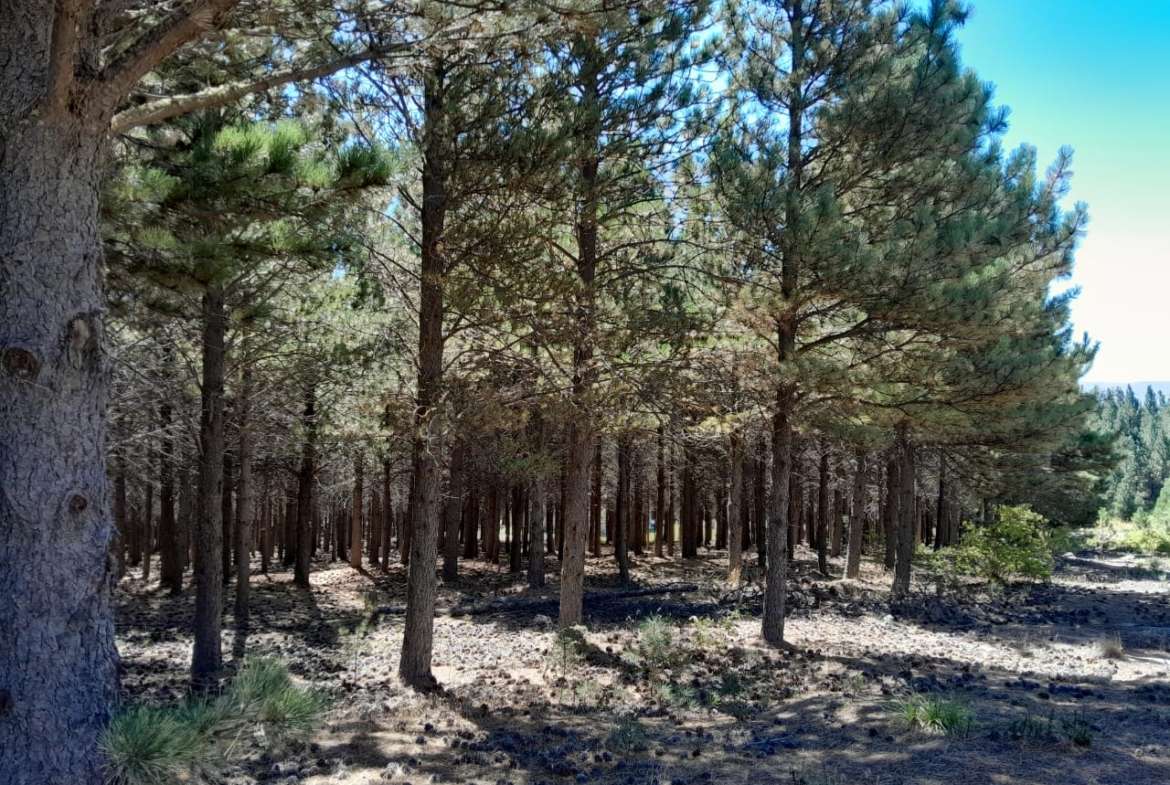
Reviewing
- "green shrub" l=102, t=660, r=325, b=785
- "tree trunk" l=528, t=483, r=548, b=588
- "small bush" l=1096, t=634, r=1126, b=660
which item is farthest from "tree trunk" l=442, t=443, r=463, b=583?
"green shrub" l=102, t=660, r=325, b=785

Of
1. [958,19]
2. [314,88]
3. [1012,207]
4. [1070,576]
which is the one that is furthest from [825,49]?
[1070,576]

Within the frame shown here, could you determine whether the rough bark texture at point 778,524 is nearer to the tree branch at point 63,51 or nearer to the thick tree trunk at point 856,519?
the thick tree trunk at point 856,519

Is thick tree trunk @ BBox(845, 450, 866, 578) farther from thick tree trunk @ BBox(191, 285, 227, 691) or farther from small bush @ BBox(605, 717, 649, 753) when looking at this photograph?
thick tree trunk @ BBox(191, 285, 227, 691)

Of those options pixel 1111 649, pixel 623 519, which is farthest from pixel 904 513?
pixel 623 519

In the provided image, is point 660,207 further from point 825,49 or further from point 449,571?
point 449,571

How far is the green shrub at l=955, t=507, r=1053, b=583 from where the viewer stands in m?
18.5

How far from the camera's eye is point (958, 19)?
33.3 feet

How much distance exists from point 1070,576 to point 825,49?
22.9 m

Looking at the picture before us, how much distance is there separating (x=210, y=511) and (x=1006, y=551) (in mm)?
17865

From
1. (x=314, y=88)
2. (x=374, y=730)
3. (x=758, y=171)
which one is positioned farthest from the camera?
(x=758, y=171)

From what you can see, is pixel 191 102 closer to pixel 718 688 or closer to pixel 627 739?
pixel 627 739

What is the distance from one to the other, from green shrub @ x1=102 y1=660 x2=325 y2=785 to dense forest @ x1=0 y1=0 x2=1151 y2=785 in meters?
0.21

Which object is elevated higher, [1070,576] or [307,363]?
[307,363]

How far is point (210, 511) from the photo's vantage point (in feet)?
31.7
